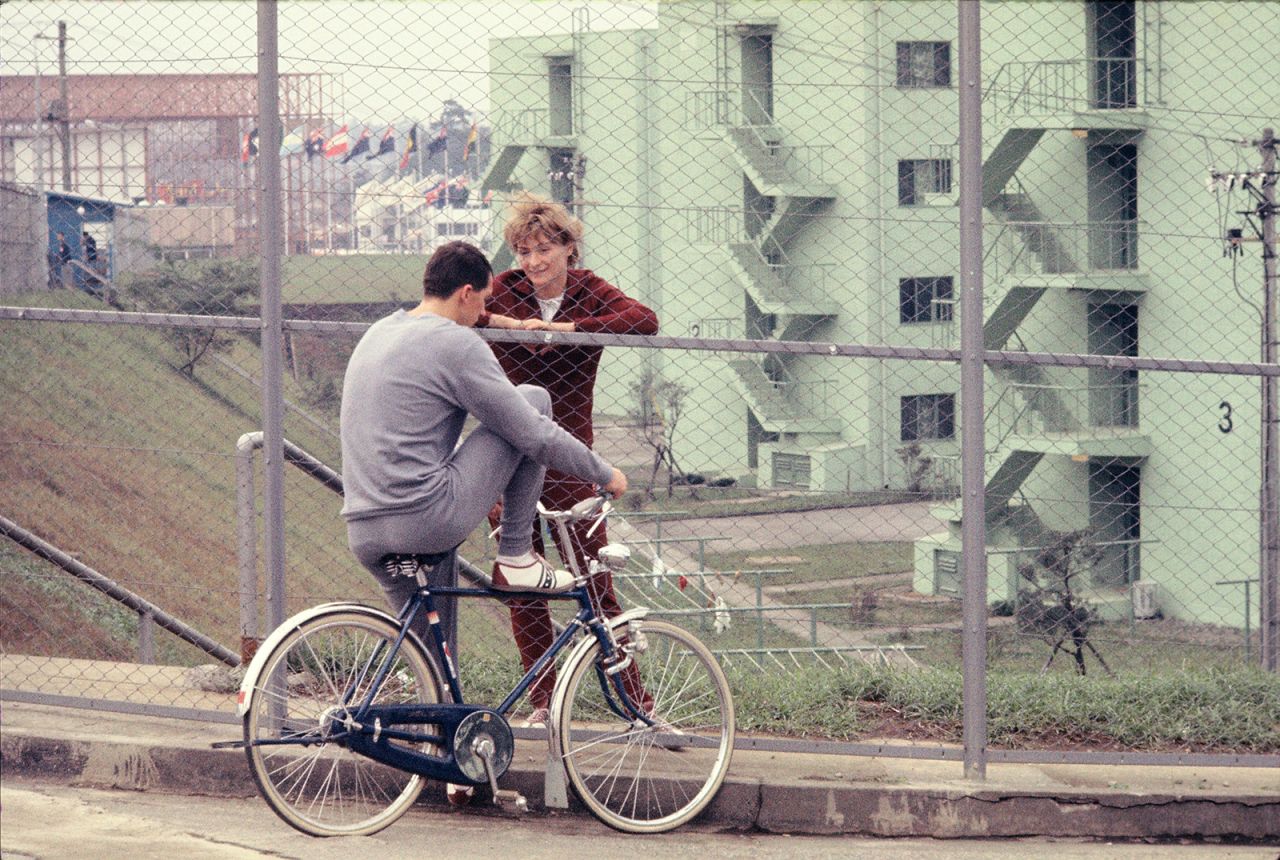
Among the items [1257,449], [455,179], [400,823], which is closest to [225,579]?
[455,179]

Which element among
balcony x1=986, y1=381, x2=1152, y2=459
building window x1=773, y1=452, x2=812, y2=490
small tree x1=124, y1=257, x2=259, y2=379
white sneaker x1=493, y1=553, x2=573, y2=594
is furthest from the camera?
balcony x1=986, y1=381, x2=1152, y2=459

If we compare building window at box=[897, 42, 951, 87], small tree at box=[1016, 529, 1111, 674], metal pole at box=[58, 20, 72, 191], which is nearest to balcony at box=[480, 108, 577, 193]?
metal pole at box=[58, 20, 72, 191]

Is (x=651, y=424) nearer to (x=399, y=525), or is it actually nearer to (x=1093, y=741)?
(x=1093, y=741)

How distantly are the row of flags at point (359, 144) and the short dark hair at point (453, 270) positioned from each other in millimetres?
1397

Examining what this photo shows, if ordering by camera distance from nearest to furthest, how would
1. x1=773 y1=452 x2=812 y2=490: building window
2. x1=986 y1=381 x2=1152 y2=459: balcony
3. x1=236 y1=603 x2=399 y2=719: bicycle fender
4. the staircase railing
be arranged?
x1=236 y1=603 x2=399 y2=719: bicycle fender
the staircase railing
x1=773 y1=452 x2=812 y2=490: building window
x1=986 y1=381 x2=1152 y2=459: balcony

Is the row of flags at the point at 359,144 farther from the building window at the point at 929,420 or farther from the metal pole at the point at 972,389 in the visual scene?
the building window at the point at 929,420

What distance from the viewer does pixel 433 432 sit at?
187 inches

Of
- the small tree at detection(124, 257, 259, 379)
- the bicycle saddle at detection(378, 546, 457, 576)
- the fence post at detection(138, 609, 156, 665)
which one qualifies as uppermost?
the small tree at detection(124, 257, 259, 379)

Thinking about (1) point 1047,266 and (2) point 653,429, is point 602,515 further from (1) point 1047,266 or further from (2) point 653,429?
(1) point 1047,266

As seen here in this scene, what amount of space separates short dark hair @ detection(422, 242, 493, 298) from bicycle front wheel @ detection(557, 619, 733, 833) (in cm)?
121

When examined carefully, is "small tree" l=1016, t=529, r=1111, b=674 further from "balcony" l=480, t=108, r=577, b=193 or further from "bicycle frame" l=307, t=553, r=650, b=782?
"bicycle frame" l=307, t=553, r=650, b=782

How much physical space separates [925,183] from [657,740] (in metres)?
17.1

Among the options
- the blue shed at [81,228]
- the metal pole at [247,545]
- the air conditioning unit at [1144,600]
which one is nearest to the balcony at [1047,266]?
the air conditioning unit at [1144,600]

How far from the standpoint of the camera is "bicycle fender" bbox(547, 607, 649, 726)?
502cm
